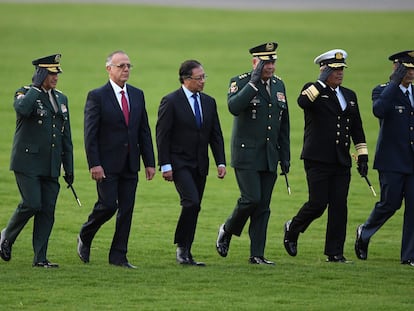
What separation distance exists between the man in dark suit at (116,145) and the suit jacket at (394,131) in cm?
257

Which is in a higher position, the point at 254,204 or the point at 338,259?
the point at 254,204

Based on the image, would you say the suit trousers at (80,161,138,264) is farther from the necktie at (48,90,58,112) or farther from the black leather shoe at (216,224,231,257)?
the black leather shoe at (216,224,231,257)

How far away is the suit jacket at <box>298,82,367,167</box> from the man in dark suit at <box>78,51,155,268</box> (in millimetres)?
1770

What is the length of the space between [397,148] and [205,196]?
7261mm

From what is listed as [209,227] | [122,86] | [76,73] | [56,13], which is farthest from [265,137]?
[56,13]

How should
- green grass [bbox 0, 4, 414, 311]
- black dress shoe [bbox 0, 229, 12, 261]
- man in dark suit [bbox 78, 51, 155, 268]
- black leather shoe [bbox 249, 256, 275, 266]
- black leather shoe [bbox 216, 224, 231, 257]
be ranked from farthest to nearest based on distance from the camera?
black leather shoe [bbox 216, 224, 231, 257] < black leather shoe [bbox 249, 256, 275, 266] < black dress shoe [bbox 0, 229, 12, 261] < man in dark suit [bbox 78, 51, 155, 268] < green grass [bbox 0, 4, 414, 311]

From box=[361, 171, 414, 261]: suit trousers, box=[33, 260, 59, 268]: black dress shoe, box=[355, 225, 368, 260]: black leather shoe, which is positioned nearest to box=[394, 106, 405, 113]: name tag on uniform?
box=[361, 171, 414, 261]: suit trousers

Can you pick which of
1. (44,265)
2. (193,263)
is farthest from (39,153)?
(193,263)

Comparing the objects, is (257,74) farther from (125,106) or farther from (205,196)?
(205,196)

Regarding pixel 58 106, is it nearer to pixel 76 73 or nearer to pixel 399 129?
pixel 399 129

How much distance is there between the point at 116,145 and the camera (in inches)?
532

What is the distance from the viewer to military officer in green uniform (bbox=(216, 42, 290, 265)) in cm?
1380

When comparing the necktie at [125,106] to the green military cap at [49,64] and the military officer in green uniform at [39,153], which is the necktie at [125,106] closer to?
the military officer in green uniform at [39,153]

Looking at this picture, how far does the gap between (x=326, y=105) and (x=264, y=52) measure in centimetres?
98
